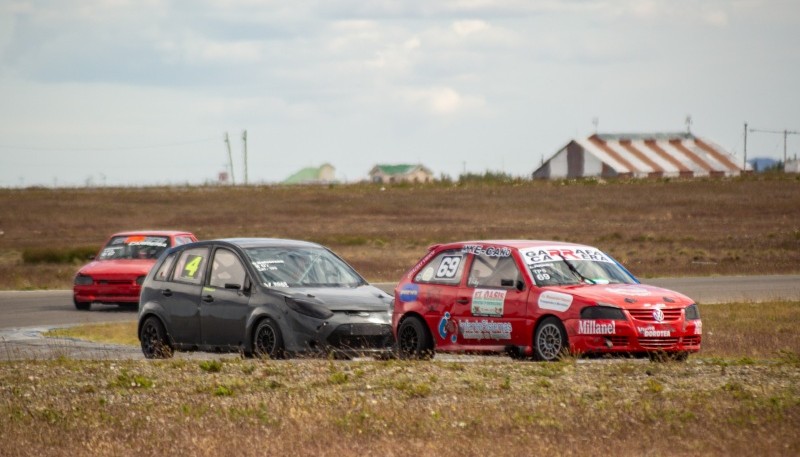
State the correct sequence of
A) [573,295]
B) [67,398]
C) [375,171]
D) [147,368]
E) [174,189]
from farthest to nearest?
[375,171] → [174,189] → [573,295] → [147,368] → [67,398]

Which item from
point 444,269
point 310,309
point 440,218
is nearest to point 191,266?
point 310,309

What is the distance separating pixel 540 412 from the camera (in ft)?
35.4

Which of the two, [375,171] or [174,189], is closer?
[174,189]

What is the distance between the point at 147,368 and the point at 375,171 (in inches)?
6585

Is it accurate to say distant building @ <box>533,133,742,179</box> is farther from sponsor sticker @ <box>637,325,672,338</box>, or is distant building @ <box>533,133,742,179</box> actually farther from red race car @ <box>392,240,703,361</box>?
sponsor sticker @ <box>637,325,672,338</box>

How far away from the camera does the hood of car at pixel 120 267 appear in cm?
2795

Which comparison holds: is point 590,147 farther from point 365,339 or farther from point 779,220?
point 365,339

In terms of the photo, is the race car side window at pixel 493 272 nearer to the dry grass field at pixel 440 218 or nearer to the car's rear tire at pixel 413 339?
the car's rear tire at pixel 413 339

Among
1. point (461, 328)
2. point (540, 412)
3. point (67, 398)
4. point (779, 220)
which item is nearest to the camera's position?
point (540, 412)

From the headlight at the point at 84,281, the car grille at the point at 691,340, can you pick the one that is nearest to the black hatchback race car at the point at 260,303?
the car grille at the point at 691,340

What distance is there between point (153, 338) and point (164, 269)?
0.91 meters

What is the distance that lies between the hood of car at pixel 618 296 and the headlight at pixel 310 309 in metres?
2.44

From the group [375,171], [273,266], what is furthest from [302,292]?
[375,171]

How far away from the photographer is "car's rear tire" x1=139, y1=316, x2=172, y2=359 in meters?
17.4
